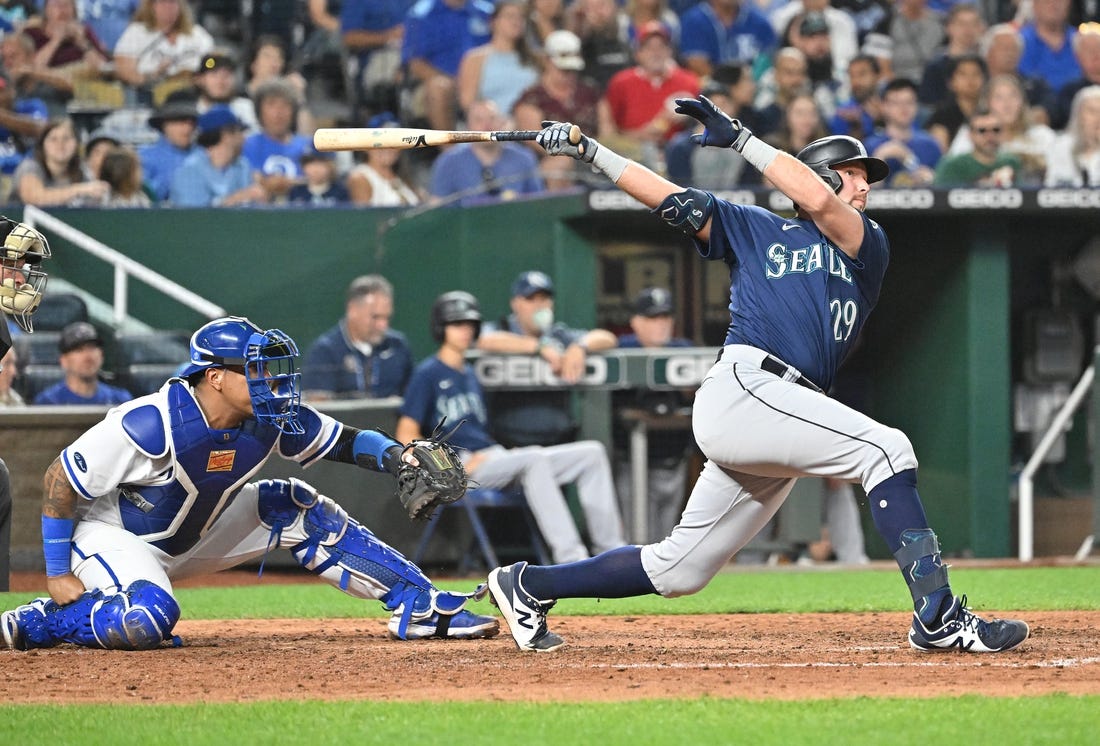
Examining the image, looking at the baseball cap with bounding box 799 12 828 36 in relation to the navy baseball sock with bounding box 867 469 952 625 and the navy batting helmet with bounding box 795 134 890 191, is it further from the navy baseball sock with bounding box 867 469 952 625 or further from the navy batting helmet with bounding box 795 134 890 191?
the navy baseball sock with bounding box 867 469 952 625

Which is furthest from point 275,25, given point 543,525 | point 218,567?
point 218,567

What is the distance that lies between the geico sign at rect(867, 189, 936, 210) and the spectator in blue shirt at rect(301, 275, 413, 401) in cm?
302

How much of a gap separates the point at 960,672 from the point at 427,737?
1659 mm

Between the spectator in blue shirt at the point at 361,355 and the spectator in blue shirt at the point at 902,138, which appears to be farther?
the spectator in blue shirt at the point at 902,138

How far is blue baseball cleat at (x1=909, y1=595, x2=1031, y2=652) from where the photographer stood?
4.76m

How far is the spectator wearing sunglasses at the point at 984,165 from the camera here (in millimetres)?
10078

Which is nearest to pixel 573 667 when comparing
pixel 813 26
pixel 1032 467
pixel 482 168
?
pixel 1032 467

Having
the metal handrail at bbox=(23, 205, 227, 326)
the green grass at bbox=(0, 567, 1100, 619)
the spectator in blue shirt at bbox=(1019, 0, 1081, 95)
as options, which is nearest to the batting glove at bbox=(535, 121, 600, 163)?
the green grass at bbox=(0, 567, 1100, 619)

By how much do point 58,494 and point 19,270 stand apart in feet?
2.54

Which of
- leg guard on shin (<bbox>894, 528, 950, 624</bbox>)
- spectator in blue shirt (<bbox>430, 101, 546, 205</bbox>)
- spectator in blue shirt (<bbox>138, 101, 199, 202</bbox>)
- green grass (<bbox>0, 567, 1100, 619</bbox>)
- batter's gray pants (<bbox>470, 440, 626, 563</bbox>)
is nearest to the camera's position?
leg guard on shin (<bbox>894, 528, 950, 624</bbox>)

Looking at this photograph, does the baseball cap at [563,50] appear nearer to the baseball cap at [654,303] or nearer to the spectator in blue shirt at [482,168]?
the spectator in blue shirt at [482,168]

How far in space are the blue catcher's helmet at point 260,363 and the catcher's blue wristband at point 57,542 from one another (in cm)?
62

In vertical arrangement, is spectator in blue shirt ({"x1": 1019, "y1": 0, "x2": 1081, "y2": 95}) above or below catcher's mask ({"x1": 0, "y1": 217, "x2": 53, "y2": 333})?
A: above

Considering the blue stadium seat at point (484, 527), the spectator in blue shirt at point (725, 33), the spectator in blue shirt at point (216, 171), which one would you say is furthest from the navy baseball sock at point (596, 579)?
the spectator in blue shirt at point (725, 33)
